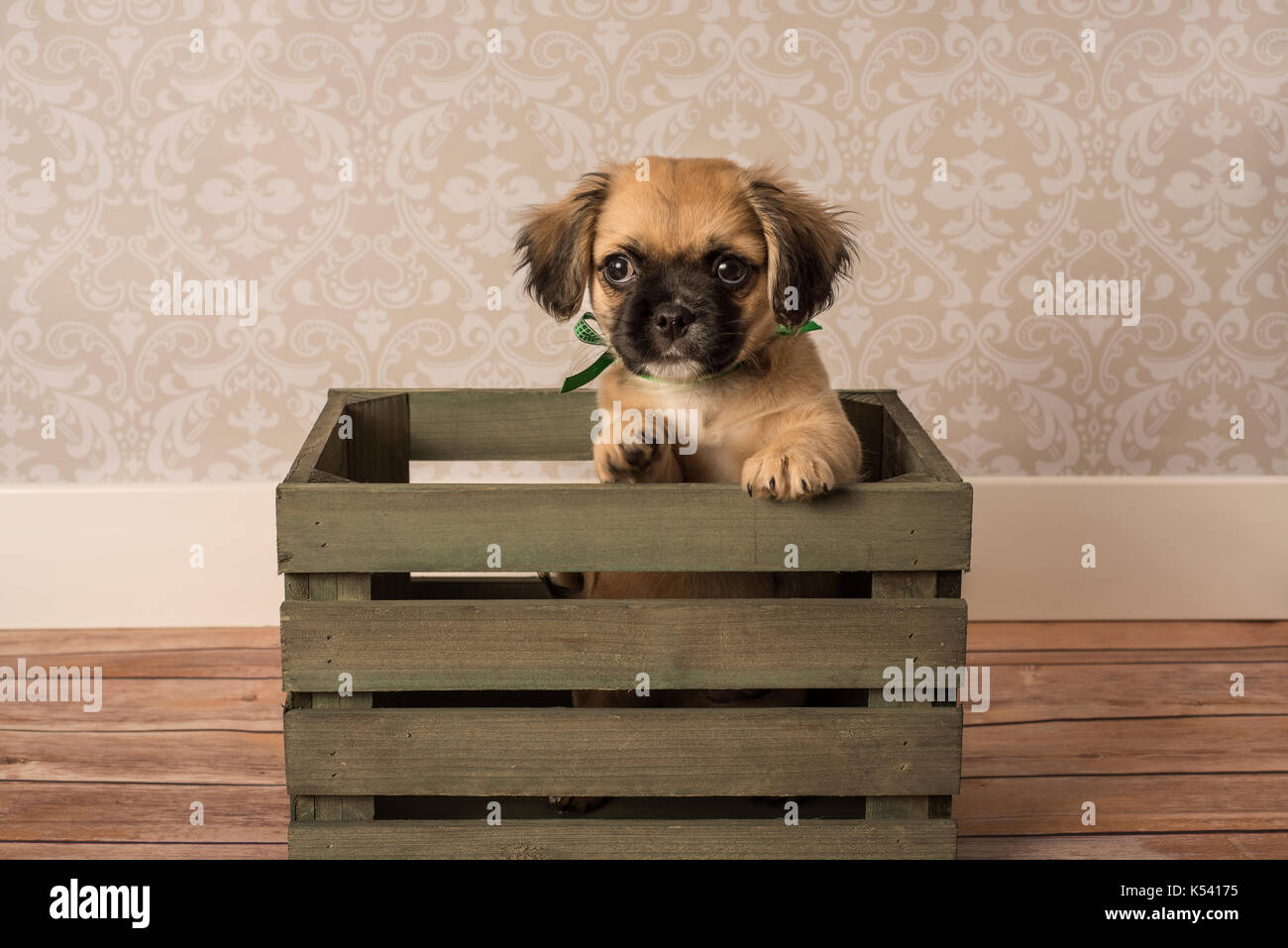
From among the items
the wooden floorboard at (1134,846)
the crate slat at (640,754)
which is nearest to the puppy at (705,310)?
the crate slat at (640,754)

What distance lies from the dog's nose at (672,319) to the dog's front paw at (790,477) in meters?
0.21

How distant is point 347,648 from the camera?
1.42m

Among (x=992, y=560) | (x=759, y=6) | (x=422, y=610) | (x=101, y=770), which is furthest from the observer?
(x=992, y=560)

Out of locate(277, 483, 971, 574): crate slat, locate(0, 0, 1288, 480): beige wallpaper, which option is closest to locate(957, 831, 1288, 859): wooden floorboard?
locate(277, 483, 971, 574): crate slat

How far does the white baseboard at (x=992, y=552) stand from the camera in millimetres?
2588

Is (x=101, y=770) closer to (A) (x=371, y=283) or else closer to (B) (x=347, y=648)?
(B) (x=347, y=648)

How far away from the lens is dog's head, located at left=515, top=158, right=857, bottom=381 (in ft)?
4.96

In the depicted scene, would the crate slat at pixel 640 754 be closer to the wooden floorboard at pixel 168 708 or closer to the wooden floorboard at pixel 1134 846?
the wooden floorboard at pixel 1134 846

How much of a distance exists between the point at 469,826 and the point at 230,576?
132 cm

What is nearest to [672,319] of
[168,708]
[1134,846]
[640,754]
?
[640,754]

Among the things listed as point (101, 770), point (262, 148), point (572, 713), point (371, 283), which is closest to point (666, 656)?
point (572, 713)

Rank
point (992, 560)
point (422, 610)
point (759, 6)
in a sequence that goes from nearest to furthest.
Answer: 1. point (422, 610)
2. point (759, 6)
3. point (992, 560)
